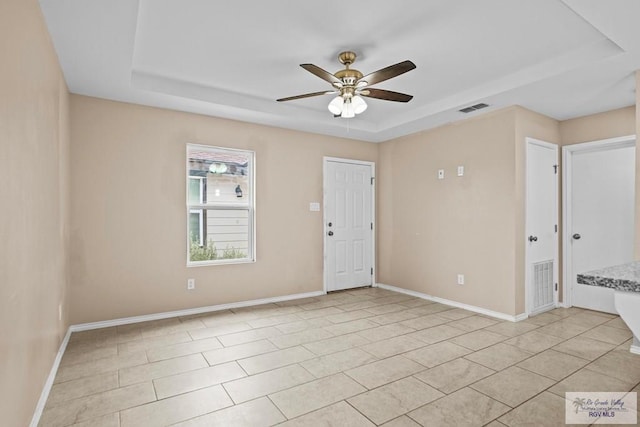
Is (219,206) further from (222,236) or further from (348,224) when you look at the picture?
(348,224)

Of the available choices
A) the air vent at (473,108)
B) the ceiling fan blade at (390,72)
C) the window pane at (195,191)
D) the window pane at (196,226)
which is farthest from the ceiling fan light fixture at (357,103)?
the window pane at (196,226)

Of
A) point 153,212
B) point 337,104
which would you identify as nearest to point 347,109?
point 337,104

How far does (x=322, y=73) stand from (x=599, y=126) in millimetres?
3677

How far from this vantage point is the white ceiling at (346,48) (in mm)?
2340

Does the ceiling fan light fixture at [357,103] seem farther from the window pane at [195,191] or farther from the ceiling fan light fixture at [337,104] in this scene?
the window pane at [195,191]

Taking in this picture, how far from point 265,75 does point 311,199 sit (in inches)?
82.7

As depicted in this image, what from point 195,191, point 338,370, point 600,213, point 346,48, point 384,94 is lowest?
point 338,370

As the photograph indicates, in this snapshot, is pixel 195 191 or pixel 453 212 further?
pixel 453 212

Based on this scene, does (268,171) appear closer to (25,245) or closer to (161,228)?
(161,228)

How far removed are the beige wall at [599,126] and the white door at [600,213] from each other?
0.15m

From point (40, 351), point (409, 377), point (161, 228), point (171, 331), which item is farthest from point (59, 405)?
point (409, 377)

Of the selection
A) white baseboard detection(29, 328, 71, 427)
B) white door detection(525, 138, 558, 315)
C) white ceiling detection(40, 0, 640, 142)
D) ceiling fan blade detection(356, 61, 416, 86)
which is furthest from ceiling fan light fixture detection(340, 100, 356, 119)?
white baseboard detection(29, 328, 71, 427)

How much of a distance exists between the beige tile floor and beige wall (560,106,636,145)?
7.13 feet

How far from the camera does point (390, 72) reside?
2656 millimetres
